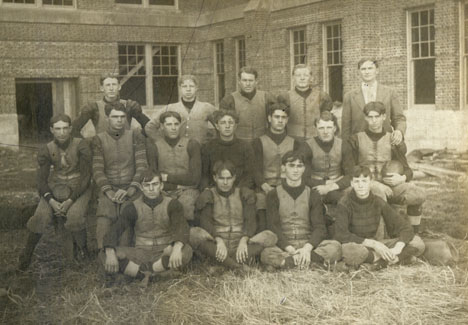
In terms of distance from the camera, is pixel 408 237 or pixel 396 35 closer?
pixel 408 237

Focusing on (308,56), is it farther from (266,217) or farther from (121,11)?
(266,217)

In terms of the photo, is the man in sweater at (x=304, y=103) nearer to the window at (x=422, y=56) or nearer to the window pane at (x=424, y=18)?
the window at (x=422, y=56)

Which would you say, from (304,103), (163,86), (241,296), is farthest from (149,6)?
(241,296)

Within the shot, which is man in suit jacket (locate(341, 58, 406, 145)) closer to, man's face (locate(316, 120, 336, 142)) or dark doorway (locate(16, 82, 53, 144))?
man's face (locate(316, 120, 336, 142))

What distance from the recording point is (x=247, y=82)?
607 centimetres

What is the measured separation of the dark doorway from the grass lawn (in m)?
5.64

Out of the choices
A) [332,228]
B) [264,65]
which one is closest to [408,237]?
[332,228]

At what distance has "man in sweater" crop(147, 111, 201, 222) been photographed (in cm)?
555

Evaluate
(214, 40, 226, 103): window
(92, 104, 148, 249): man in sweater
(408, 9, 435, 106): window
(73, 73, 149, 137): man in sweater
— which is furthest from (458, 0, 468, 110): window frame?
(92, 104, 148, 249): man in sweater

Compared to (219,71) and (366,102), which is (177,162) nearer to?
(366,102)

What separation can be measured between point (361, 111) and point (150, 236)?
2703 mm

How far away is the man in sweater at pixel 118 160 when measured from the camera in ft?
17.7

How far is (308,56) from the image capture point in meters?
12.3

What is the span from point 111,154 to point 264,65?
25.4 feet
